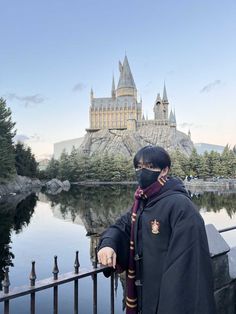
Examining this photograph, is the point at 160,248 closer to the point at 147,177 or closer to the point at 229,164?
the point at 147,177

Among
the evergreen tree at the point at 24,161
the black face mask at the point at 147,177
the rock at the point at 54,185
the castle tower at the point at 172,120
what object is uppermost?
the castle tower at the point at 172,120

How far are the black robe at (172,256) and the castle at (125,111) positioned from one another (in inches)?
4164

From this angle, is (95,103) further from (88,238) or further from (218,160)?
(88,238)

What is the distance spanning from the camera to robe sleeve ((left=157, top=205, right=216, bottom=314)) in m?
1.99

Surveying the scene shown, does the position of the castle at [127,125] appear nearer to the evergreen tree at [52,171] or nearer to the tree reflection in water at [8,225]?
the evergreen tree at [52,171]

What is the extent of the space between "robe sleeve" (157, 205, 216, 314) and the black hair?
41 cm

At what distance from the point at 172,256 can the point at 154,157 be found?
2.15ft

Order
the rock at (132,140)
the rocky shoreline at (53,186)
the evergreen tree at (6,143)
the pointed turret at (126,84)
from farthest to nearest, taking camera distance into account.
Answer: the pointed turret at (126,84), the rock at (132,140), the rocky shoreline at (53,186), the evergreen tree at (6,143)

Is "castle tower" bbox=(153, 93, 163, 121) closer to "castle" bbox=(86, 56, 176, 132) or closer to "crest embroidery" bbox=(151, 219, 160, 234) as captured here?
"castle" bbox=(86, 56, 176, 132)

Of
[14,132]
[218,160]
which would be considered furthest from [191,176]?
[14,132]

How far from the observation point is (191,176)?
60.9m

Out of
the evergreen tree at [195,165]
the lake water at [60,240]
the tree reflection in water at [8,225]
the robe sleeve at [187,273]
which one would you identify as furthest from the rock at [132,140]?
the robe sleeve at [187,273]

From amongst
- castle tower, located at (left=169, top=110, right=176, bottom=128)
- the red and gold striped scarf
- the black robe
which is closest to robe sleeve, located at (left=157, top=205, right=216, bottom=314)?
the black robe

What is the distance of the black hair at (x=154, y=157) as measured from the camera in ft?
7.61
